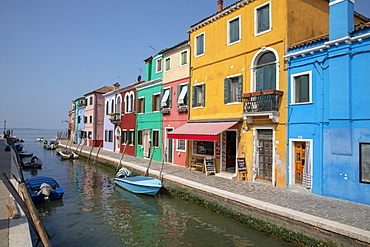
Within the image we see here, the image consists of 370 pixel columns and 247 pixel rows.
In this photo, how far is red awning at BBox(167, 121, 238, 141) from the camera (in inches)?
513

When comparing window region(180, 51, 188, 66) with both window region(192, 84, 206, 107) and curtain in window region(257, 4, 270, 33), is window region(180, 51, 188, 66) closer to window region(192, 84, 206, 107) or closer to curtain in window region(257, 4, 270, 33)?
window region(192, 84, 206, 107)

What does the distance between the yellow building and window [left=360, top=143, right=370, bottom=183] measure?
2860 millimetres

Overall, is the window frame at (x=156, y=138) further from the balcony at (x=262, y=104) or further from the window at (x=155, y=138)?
the balcony at (x=262, y=104)

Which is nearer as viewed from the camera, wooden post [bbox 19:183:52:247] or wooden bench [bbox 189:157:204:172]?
wooden post [bbox 19:183:52:247]

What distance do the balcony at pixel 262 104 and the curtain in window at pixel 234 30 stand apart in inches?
140

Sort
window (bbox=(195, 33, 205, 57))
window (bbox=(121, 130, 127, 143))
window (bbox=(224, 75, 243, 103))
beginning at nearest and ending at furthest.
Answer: window (bbox=(224, 75, 243, 103)) < window (bbox=(195, 33, 205, 57)) < window (bbox=(121, 130, 127, 143))

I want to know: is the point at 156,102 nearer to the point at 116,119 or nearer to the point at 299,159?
the point at 116,119

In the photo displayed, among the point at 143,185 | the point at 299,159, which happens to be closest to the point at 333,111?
the point at 299,159

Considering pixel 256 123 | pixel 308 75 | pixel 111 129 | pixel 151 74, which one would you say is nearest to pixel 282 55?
pixel 308 75

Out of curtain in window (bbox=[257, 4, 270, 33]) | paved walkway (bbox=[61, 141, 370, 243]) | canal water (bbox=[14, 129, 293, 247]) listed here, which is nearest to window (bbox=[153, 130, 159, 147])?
canal water (bbox=[14, 129, 293, 247])

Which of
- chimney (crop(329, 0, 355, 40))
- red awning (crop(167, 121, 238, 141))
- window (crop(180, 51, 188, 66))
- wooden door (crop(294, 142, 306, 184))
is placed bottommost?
wooden door (crop(294, 142, 306, 184))

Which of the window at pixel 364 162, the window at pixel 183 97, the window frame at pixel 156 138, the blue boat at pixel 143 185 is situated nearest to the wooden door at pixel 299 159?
the window at pixel 364 162

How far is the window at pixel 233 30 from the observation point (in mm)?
13664

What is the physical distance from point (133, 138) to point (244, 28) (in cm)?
1592
